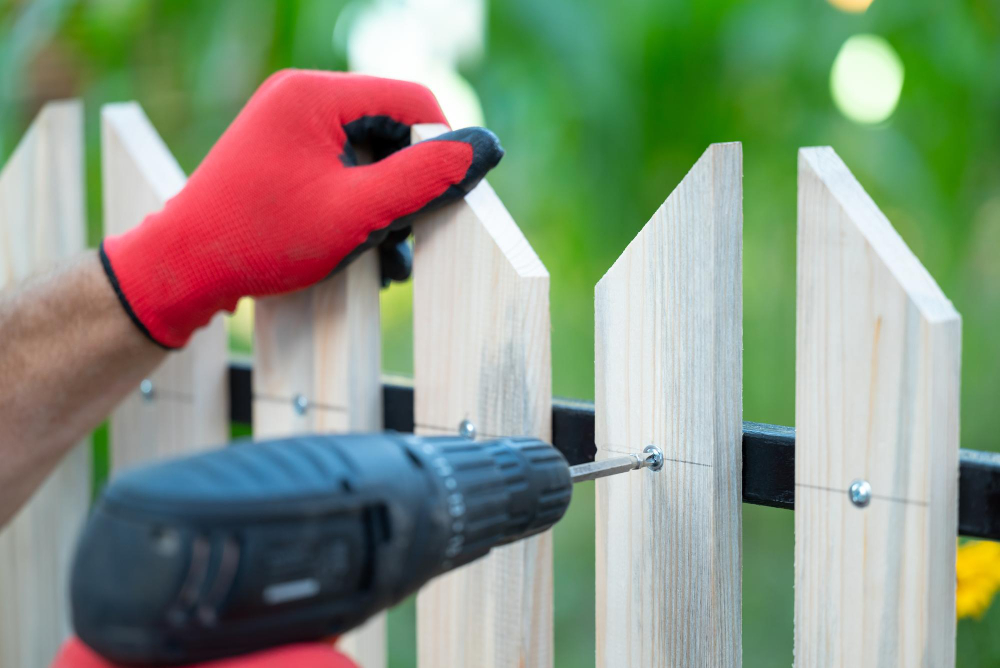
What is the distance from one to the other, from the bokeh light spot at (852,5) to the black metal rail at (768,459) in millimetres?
916

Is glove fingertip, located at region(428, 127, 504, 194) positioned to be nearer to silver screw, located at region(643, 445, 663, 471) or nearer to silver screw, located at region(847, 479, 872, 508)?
silver screw, located at region(643, 445, 663, 471)

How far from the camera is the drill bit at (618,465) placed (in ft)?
2.07

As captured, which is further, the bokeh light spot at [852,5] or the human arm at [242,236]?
the bokeh light spot at [852,5]

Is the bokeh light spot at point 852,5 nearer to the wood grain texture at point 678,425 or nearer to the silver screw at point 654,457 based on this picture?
the wood grain texture at point 678,425

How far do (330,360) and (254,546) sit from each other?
19.4 inches

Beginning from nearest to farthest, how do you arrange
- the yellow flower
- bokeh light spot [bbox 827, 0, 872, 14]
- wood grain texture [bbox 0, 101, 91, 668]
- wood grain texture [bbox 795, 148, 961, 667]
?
wood grain texture [bbox 795, 148, 961, 667], wood grain texture [bbox 0, 101, 91, 668], the yellow flower, bokeh light spot [bbox 827, 0, 872, 14]

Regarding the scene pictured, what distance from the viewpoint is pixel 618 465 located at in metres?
0.67

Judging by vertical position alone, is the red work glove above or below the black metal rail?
below

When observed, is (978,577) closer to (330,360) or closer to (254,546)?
(330,360)

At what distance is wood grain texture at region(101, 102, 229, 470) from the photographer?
1.04 metres

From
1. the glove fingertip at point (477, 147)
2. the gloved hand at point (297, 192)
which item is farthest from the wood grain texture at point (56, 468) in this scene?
the glove fingertip at point (477, 147)

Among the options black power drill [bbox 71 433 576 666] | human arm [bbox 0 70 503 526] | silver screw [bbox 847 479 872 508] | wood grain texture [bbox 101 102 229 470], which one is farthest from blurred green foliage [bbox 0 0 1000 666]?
black power drill [bbox 71 433 576 666]

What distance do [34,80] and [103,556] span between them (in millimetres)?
1421

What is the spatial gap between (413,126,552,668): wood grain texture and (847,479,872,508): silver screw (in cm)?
24
